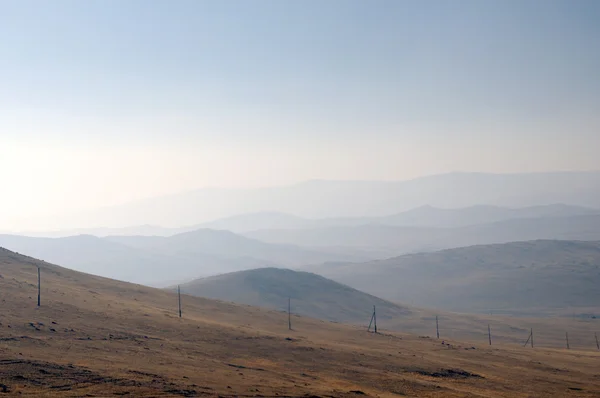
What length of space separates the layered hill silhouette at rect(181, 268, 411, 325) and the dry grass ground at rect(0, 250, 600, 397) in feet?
230

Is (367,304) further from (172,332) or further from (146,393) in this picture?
(146,393)

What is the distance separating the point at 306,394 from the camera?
32.7m

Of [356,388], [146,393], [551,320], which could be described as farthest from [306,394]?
[551,320]

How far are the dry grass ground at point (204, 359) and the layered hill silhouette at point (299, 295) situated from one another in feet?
230

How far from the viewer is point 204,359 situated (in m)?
40.8

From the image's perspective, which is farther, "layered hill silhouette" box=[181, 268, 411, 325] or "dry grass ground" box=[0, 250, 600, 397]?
"layered hill silhouette" box=[181, 268, 411, 325]

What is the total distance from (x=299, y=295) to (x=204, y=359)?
11208cm

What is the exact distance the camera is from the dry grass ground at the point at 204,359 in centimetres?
3164

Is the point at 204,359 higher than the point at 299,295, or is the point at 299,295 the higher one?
the point at 204,359

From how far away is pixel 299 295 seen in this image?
152m

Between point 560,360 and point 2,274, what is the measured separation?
61.2m

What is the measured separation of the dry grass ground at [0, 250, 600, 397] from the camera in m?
31.6

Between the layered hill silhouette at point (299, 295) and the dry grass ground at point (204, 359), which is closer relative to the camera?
the dry grass ground at point (204, 359)

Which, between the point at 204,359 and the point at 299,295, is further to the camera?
the point at 299,295
